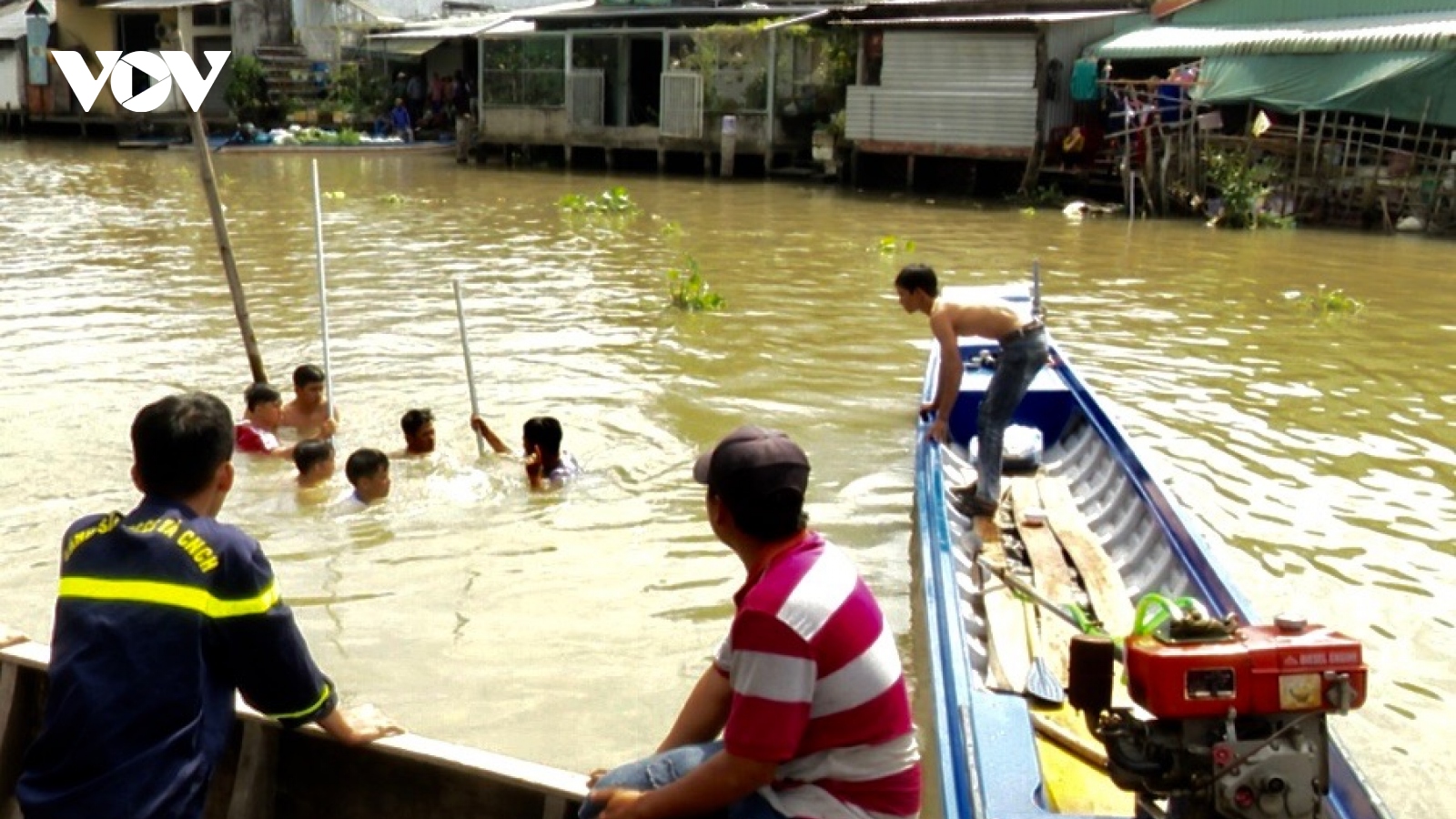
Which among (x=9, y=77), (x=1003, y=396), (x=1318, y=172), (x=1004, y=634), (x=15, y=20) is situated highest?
(x=15, y=20)

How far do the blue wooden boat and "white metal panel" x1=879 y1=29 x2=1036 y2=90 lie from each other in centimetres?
1729

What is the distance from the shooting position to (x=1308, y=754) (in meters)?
3.46

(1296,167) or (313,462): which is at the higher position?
(1296,167)

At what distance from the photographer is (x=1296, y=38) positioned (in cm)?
2228

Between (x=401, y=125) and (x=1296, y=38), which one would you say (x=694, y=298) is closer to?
(x=1296, y=38)

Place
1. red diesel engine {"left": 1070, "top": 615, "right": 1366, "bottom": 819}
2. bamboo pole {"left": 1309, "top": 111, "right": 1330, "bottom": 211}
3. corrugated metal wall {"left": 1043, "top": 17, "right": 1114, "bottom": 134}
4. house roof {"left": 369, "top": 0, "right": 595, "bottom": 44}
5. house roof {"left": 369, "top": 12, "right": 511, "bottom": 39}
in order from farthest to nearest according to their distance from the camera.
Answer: house roof {"left": 369, "top": 12, "right": 511, "bottom": 39} → house roof {"left": 369, "top": 0, "right": 595, "bottom": 44} → corrugated metal wall {"left": 1043, "top": 17, "right": 1114, "bottom": 134} → bamboo pole {"left": 1309, "top": 111, "right": 1330, "bottom": 211} → red diesel engine {"left": 1070, "top": 615, "right": 1366, "bottom": 819}

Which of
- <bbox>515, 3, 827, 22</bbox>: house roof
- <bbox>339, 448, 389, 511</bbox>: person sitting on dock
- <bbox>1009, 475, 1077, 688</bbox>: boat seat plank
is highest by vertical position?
<bbox>515, 3, 827, 22</bbox>: house roof

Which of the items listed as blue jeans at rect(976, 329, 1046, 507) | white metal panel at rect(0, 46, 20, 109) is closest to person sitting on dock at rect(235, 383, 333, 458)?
blue jeans at rect(976, 329, 1046, 507)

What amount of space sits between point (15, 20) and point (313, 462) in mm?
43096

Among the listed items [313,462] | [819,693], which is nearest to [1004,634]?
[819,693]

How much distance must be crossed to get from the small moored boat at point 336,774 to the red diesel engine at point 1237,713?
1345mm

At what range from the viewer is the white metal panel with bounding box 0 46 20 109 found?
1747 inches

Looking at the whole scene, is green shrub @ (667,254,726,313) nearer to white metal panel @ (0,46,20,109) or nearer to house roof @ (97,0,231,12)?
house roof @ (97,0,231,12)

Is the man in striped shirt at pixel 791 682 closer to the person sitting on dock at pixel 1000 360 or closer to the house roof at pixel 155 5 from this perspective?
the person sitting on dock at pixel 1000 360
